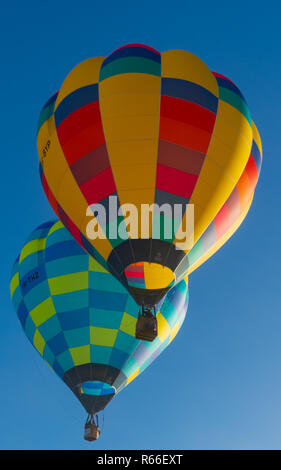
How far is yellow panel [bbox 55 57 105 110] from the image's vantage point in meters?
11.2

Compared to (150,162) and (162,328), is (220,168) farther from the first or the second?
(162,328)

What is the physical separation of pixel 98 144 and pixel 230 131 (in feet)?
7.09

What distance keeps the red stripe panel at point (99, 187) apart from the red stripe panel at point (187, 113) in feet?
4.24

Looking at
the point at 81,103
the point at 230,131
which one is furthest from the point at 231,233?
the point at 81,103

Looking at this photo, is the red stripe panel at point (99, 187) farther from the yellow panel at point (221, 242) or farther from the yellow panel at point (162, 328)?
the yellow panel at point (162, 328)

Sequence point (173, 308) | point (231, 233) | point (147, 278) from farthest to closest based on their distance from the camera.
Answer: point (173, 308)
point (231, 233)
point (147, 278)

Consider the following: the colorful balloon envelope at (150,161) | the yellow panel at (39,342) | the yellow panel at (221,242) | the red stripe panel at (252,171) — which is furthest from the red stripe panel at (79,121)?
the yellow panel at (39,342)

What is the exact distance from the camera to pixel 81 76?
1127 centimetres

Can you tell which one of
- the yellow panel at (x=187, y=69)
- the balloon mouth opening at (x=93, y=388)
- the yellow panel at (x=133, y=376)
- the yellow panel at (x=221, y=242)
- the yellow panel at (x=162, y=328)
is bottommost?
the balloon mouth opening at (x=93, y=388)

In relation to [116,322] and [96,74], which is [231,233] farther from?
[96,74]

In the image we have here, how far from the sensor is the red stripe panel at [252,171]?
11.1 meters

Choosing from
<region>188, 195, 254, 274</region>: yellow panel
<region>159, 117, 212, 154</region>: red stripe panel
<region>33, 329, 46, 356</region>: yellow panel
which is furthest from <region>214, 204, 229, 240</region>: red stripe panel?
<region>33, 329, 46, 356</region>: yellow panel

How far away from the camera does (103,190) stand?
407 inches

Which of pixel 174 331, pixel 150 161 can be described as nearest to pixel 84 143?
pixel 150 161
